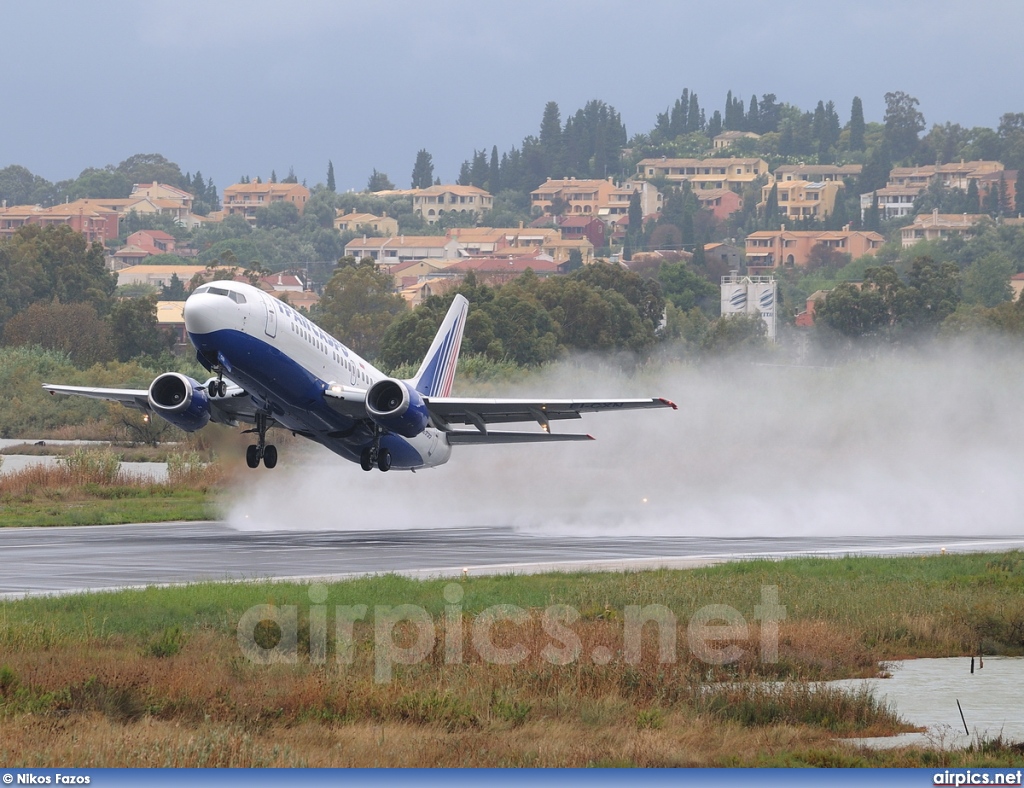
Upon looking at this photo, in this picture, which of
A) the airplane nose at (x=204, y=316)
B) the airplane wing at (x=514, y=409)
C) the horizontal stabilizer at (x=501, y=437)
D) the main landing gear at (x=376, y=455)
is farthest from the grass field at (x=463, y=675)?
the horizontal stabilizer at (x=501, y=437)

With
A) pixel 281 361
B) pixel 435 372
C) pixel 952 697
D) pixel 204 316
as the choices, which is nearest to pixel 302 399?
pixel 281 361

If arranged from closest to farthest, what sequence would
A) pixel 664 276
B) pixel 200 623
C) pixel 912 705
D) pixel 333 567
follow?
1. pixel 912 705
2. pixel 200 623
3. pixel 333 567
4. pixel 664 276

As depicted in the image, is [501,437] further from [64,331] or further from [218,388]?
[64,331]

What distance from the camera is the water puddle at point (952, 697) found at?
1770 cm

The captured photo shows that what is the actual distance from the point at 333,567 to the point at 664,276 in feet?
498

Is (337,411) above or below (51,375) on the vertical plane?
above

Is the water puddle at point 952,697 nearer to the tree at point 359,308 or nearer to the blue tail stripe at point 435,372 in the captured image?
the blue tail stripe at point 435,372

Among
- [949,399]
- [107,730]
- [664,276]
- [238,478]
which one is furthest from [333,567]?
[664,276]

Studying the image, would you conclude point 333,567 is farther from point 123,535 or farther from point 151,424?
point 151,424

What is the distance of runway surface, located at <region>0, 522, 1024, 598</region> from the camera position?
3347 centimetres

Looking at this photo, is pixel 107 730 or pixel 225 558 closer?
pixel 107 730

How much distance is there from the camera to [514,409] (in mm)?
45500

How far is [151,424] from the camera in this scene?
280 feet

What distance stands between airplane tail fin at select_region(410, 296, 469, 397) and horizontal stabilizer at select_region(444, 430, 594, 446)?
367 centimetres
